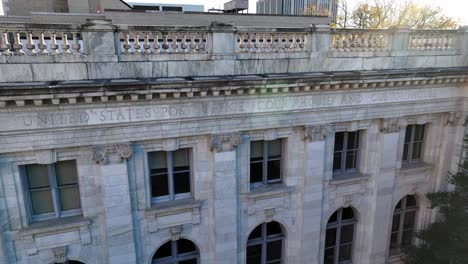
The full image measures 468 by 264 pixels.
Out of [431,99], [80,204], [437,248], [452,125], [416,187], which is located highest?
[431,99]

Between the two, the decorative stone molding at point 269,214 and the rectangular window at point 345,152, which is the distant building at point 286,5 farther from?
the decorative stone molding at point 269,214

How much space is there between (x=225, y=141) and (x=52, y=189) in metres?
5.02

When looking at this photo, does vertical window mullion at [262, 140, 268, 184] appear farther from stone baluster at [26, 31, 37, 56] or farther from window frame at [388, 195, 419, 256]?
stone baluster at [26, 31, 37, 56]

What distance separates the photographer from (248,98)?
1048 centimetres

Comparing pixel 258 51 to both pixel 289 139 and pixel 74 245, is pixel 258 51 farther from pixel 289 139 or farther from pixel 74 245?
pixel 74 245

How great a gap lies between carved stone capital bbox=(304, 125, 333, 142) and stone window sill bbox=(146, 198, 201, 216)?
4.20 m

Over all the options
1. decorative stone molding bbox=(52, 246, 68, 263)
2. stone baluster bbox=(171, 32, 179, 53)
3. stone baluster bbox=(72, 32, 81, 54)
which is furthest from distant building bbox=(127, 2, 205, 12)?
decorative stone molding bbox=(52, 246, 68, 263)

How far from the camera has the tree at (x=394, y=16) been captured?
3700 cm

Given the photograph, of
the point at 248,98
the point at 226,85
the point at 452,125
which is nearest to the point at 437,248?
the point at 452,125

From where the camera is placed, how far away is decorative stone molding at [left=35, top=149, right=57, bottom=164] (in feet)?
29.8

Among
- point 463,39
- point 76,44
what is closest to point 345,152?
point 463,39

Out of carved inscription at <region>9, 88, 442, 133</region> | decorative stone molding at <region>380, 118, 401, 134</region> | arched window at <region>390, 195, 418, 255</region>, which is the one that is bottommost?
arched window at <region>390, 195, 418, 255</region>

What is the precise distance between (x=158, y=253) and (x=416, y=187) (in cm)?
1061

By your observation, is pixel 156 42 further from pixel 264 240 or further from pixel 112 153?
pixel 264 240
